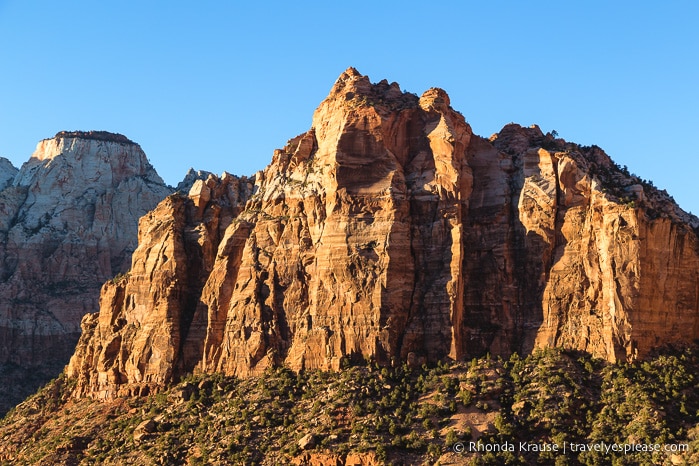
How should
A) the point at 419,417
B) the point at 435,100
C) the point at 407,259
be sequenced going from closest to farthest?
the point at 419,417
the point at 407,259
the point at 435,100

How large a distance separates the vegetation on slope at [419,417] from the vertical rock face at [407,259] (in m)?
2.98

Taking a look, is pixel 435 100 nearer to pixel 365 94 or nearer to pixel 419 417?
pixel 365 94

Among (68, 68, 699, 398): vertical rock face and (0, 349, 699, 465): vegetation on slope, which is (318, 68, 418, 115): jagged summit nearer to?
(68, 68, 699, 398): vertical rock face

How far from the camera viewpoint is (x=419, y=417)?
4178 inches

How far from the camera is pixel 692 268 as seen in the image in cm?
11431

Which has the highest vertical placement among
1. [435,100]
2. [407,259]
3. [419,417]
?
[435,100]

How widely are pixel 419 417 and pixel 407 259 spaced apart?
1839cm

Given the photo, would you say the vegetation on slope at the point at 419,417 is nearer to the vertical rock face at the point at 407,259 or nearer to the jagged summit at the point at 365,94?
the vertical rock face at the point at 407,259

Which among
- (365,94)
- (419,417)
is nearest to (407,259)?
(419,417)

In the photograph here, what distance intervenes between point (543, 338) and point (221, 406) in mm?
33195

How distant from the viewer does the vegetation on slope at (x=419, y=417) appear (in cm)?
10088

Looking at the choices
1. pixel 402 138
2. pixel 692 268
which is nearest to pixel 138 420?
pixel 402 138

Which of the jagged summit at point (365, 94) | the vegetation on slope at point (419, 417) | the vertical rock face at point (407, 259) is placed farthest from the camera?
the jagged summit at point (365, 94)

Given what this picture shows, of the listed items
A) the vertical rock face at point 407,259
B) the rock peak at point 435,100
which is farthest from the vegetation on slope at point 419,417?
the rock peak at point 435,100
